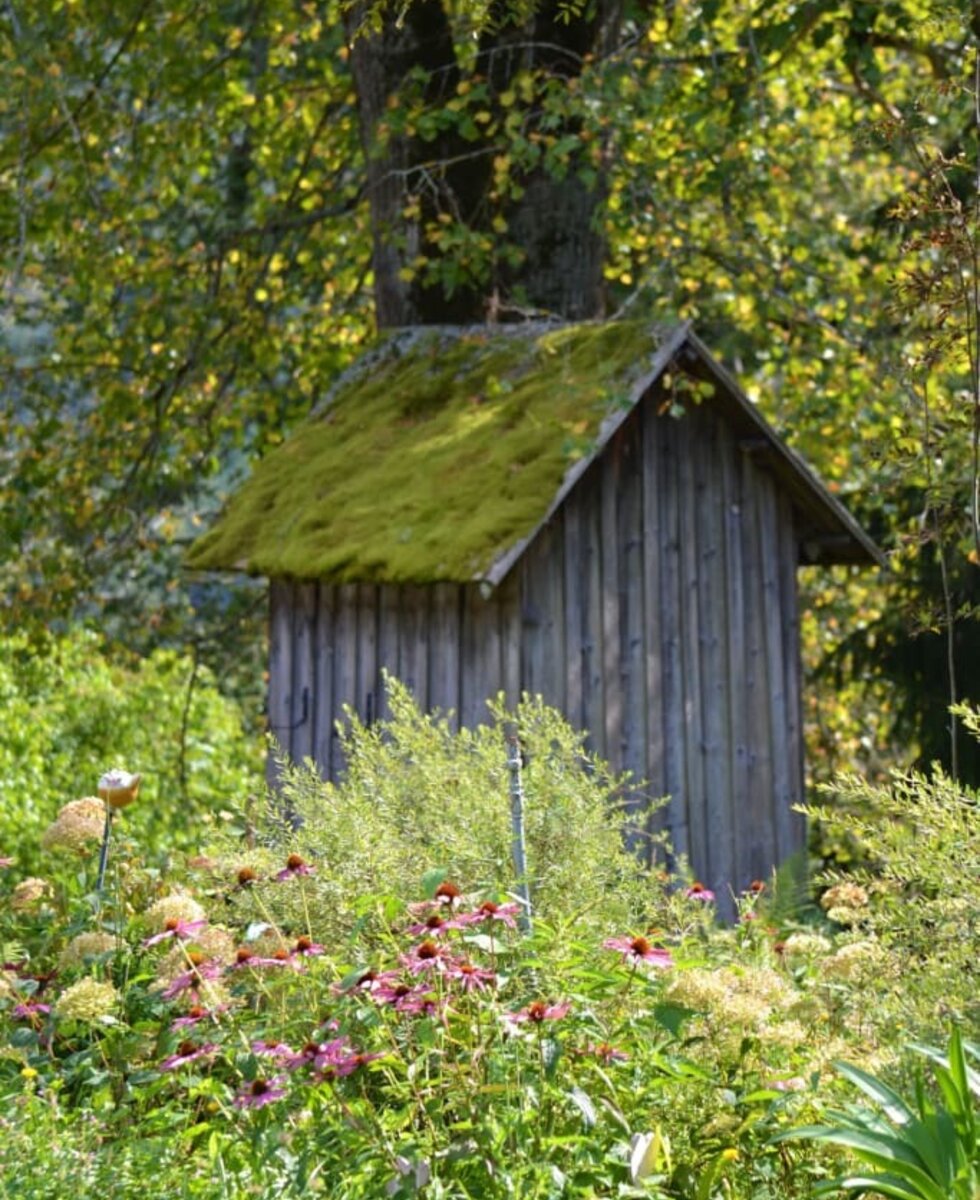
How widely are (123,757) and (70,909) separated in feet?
25.6

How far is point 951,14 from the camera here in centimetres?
626

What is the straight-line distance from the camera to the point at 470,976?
13.9ft

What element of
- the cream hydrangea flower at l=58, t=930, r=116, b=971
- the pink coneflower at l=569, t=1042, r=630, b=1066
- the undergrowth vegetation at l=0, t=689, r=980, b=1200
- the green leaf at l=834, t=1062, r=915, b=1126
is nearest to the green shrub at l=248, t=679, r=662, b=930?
the undergrowth vegetation at l=0, t=689, r=980, b=1200

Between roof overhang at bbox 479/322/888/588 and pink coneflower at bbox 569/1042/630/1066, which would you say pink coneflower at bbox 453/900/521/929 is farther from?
roof overhang at bbox 479/322/888/588

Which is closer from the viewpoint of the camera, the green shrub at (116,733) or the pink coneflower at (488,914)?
the pink coneflower at (488,914)

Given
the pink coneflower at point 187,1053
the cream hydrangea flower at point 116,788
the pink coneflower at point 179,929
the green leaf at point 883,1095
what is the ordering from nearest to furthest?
the green leaf at point 883,1095 < the pink coneflower at point 187,1053 < the pink coneflower at point 179,929 < the cream hydrangea flower at point 116,788

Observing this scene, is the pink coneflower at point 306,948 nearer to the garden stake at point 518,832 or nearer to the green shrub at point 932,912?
the garden stake at point 518,832

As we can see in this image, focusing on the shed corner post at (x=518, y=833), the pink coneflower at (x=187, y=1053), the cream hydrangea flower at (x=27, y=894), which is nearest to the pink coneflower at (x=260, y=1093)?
the pink coneflower at (x=187, y=1053)

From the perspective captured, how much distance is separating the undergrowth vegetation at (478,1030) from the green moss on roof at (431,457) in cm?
313

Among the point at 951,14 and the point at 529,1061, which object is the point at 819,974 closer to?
the point at 529,1061

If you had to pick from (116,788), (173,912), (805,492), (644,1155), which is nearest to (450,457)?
(805,492)

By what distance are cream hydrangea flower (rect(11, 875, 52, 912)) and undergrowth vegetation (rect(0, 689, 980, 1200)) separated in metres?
0.47

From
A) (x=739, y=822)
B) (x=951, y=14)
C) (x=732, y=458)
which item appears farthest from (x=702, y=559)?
(x=951, y=14)

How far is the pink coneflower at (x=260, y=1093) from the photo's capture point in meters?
4.21
